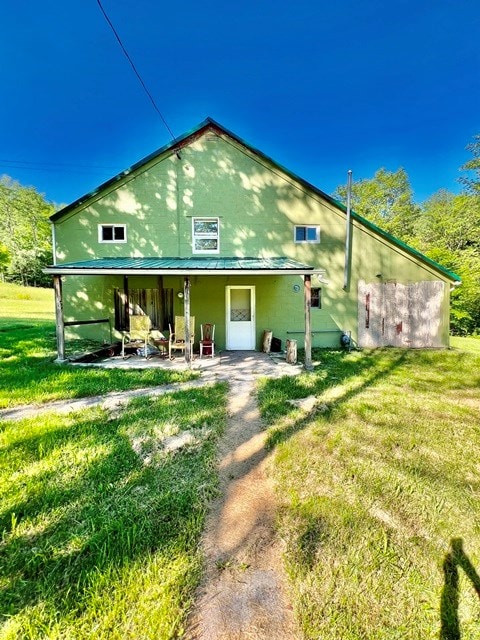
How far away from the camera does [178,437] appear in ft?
13.3

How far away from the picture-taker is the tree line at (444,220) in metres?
21.5

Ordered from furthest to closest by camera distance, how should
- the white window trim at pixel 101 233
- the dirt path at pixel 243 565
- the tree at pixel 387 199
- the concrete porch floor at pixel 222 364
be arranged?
the tree at pixel 387 199
the white window trim at pixel 101 233
the concrete porch floor at pixel 222 364
the dirt path at pixel 243 565

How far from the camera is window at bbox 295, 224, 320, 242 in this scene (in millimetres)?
10797

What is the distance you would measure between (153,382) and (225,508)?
4140 millimetres

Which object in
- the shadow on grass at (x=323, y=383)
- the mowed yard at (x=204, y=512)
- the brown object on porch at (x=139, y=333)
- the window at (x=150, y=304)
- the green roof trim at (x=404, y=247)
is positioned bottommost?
the mowed yard at (x=204, y=512)

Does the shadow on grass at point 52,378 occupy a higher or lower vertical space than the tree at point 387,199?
lower

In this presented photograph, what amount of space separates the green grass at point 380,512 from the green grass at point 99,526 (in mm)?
915

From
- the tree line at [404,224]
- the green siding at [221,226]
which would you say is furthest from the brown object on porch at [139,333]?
the tree line at [404,224]

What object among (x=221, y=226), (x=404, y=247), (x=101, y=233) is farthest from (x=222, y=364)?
(x=404, y=247)

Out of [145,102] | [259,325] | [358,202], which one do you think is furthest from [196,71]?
[358,202]

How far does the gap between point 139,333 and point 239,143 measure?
313 inches

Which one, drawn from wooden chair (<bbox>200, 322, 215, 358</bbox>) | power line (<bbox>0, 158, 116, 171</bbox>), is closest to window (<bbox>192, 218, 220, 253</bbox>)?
wooden chair (<bbox>200, 322, 215, 358</bbox>)

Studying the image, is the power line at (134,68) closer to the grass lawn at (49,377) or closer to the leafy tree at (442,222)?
the grass lawn at (49,377)

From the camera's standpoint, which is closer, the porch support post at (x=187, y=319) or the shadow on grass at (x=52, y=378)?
the shadow on grass at (x=52, y=378)
